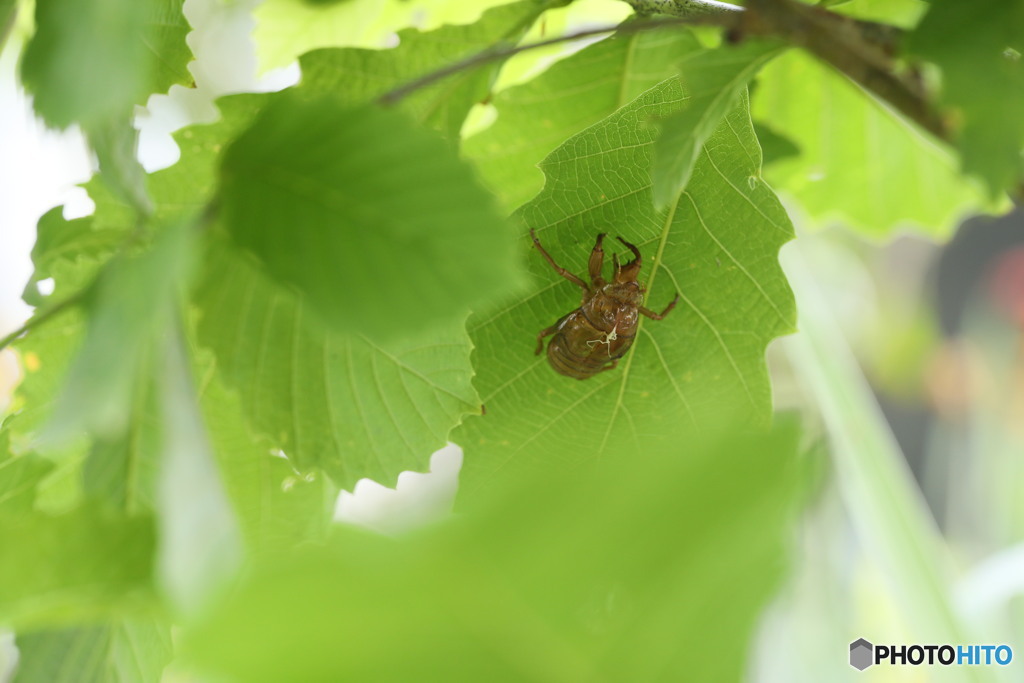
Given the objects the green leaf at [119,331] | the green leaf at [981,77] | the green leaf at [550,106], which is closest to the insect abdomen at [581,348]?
the green leaf at [550,106]

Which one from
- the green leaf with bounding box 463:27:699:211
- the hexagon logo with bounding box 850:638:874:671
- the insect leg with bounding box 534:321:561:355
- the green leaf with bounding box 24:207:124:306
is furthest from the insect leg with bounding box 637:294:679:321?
the hexagon logo with bounding box 850:638:874:671

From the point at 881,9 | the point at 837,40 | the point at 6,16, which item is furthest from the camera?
the point at 881,9

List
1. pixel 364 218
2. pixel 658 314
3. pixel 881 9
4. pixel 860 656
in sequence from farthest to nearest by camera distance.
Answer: pixel 860 656, pixel 881 9, pixel 658 314, pixel 364 218

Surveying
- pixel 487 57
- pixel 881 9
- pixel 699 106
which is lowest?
pixel 699 106

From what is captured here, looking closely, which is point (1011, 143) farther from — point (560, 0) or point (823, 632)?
point (823, 632)

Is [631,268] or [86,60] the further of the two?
[631,268]

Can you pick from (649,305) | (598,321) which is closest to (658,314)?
(649,305)

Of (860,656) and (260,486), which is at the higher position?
(260,486)

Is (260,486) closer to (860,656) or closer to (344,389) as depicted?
(344,389)
